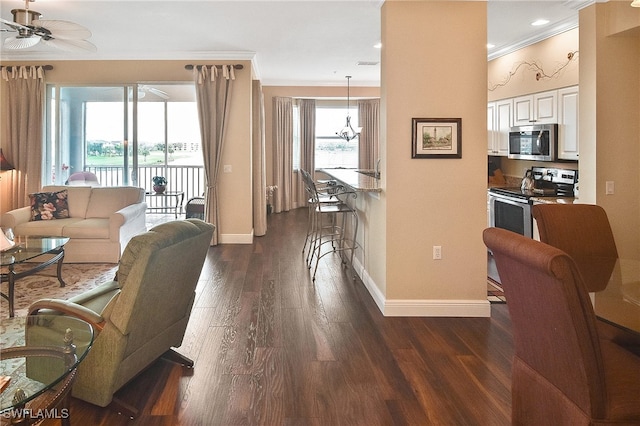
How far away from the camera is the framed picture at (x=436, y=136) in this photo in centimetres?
376

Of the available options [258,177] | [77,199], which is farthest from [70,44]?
[258,177]

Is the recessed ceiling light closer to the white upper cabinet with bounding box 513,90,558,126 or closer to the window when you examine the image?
the white upper cabinet with bounding box 513,90,558,126

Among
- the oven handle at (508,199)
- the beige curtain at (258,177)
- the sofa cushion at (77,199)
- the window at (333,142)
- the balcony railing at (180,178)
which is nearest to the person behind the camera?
the oven handle at (508,199)

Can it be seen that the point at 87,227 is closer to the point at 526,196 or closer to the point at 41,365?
the point at 41,365

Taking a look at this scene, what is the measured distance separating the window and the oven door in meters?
5.46

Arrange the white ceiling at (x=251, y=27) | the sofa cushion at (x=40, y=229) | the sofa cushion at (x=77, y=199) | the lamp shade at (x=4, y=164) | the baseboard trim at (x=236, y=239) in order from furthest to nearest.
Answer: the baseboard trim at (x=236, y=239), the lamp shade at (x=4, y=164), the sofa cushion at (x=77, y=199), the sofa cushion at (x=40, y=229), the white ceiling at (x=251, y=27)

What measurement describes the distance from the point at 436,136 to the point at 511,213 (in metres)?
2.26

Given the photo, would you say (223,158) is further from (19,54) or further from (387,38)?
(387,38)

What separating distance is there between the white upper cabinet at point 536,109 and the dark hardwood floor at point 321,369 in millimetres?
2400

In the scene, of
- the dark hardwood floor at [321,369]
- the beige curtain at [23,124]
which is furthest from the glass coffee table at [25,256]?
the beige curtain at [23,124]

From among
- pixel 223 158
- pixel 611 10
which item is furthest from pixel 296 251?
pixel 611 10

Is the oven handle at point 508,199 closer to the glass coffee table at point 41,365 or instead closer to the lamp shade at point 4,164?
the glass coffee table at point 41,365

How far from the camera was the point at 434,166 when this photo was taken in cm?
379

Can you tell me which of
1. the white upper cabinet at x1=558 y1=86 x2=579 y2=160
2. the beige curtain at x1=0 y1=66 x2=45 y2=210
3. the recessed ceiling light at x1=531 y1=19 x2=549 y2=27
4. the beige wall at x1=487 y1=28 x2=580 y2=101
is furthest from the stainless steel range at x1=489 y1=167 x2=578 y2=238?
the beige curtain at x1=0 y1=66 x2=45 y2=210
